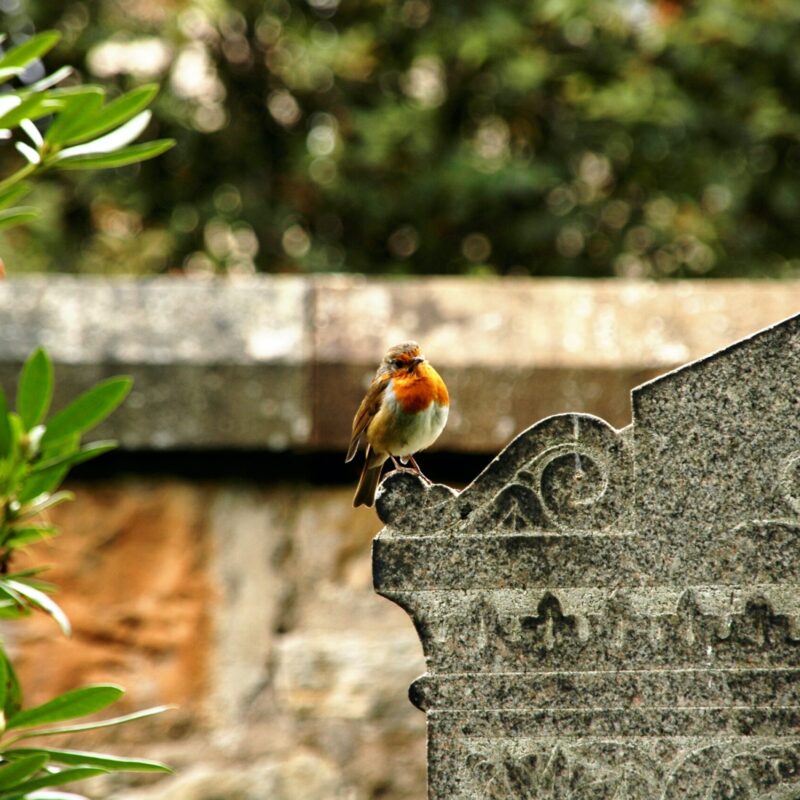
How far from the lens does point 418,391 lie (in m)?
1.95

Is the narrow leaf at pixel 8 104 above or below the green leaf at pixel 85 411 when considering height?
above

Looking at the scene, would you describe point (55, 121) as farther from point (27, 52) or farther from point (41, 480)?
point (41, 480)

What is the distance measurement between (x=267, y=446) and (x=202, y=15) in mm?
2659

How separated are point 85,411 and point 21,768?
1.75ft

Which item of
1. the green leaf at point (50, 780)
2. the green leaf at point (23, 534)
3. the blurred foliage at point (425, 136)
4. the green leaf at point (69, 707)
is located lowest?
the green leaf at point (50, 780)

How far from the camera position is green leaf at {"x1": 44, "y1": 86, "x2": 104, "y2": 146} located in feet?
5.82

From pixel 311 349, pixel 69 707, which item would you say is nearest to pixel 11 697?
pixel 69 707

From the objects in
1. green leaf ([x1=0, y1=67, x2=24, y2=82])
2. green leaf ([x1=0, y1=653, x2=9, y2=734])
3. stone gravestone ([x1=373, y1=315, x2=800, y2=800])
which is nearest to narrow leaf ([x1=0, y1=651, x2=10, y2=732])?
green leaf ([x1=0, y1=653, x2=9, y2=734])

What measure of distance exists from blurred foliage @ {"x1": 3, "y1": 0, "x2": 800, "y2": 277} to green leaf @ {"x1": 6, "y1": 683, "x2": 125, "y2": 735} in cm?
306

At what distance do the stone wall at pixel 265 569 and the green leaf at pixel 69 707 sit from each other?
0.94 metres

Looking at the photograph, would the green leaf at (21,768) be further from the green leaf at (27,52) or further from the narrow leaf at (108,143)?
the green leaf at (27,52)

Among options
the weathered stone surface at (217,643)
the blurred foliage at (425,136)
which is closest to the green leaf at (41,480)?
the weathered stone surface at (217,643)

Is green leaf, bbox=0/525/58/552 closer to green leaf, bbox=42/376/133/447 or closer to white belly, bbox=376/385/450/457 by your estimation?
green leaf, bbox=42/376/133/447

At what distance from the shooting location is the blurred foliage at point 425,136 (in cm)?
467
